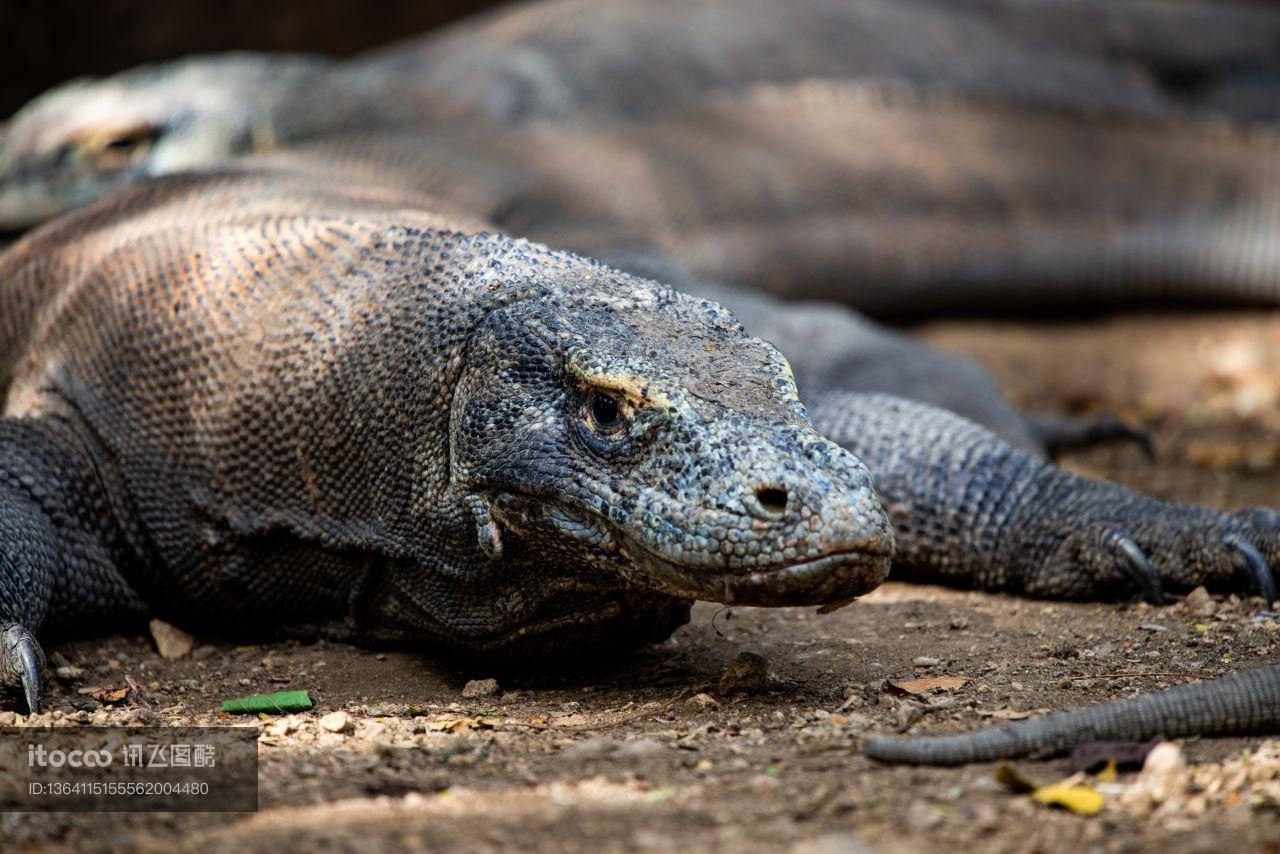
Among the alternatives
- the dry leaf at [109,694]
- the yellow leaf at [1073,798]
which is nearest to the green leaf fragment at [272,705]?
the dry leaf at [109,694]

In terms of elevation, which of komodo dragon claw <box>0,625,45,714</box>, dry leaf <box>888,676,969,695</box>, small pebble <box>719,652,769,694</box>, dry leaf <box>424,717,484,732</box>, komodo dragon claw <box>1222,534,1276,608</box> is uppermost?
komodo dragon claw <box>1222,534,1276,608</box>

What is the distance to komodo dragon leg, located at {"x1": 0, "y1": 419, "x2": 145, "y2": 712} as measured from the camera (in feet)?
12.1

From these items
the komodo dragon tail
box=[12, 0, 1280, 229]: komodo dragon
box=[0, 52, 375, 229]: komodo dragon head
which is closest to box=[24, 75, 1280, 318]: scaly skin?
box=[12, 0, 1280, 229]: komodo dragon

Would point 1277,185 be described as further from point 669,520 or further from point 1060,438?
point 669,520

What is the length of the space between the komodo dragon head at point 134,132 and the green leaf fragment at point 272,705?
3.44 metres

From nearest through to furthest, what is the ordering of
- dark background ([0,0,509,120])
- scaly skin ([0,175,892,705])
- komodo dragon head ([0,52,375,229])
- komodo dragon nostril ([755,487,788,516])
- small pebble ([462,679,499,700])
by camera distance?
1. komodo dragon nostril ([755,487,788,516])
2. scaly skin ([0,175,892,705])
3. small pebble ([462,679,499,700])
4. komodo dragon head ([0,52,375,229])
5. dark background ([0,0,509,120])

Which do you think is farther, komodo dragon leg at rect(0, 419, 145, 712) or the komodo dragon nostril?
komodo dragon leg at rect(0, 419, 145, 712)

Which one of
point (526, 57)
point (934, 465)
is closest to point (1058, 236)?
point (526, 57)

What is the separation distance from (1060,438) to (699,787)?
3752 millimetres

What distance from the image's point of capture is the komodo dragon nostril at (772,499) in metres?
2.91

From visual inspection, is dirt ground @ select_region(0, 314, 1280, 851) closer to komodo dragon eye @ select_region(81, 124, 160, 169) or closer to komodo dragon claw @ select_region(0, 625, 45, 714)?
komodo dragon claw @ select_region(0, 625, 45, 714)

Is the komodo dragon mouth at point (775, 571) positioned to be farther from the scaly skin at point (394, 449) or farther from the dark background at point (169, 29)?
the dark background at point (169, 29)

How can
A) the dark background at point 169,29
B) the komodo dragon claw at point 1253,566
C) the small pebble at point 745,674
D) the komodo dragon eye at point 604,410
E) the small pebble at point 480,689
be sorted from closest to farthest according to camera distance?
the komodo dragon eye at point 604,410 → the small pebble at point 745,674 → the small pebble at point 480,689 → the komodo dragon claw at point 1253,566 → the dark background at point 169,29

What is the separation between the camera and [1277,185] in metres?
8.34
